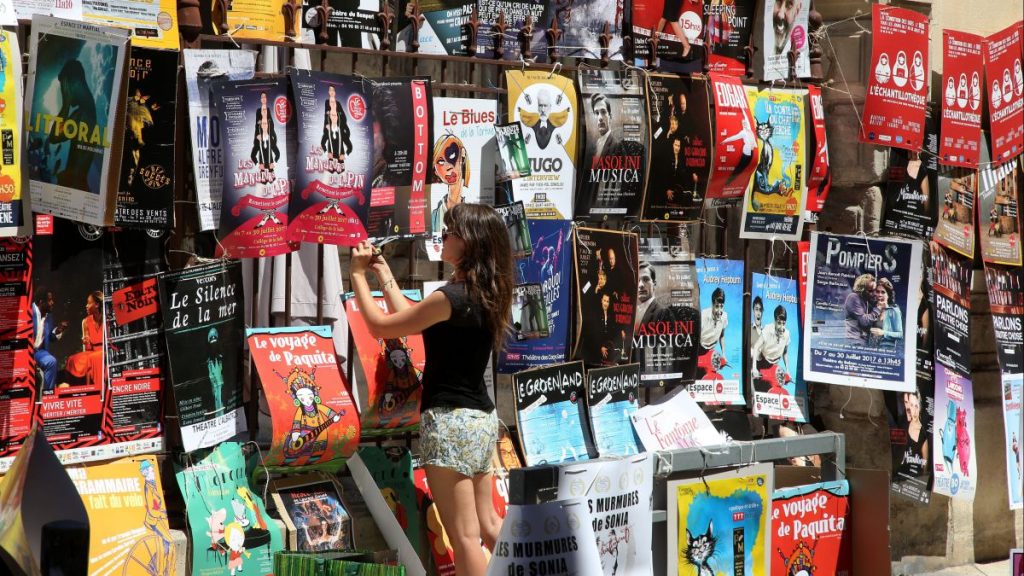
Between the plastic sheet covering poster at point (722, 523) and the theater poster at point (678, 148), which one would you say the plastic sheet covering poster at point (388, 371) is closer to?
the plastic sheet covering poster at point (722, 523)

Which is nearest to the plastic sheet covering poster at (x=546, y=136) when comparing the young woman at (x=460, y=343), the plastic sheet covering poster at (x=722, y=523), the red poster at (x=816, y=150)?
the young woman at (x=460, y=343)

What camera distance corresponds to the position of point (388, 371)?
4.86 meters

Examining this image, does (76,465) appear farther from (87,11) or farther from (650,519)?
(650,519)

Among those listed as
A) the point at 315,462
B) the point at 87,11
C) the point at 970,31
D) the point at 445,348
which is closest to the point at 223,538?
the point at 315,462

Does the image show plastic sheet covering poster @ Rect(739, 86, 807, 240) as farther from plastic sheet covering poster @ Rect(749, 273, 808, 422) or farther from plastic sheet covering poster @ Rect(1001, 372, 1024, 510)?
plastic sheet covering poster @ Rect(1001, 372, 1024, 510)

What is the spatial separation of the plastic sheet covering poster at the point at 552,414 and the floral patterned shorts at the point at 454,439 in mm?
763

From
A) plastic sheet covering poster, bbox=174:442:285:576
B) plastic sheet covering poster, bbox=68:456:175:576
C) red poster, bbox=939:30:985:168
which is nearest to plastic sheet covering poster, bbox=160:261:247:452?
plastic sheet covering poster, bbox=174:442:285:576

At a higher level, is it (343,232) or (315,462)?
(343,232)

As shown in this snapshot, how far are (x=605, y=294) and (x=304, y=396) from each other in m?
1.53

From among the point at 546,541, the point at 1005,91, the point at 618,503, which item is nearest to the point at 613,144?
the point at 618,503

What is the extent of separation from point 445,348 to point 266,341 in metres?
0.71

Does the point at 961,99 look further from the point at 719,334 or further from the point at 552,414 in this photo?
the point at 552,414

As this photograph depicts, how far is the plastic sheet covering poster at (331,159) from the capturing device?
15.0 feet

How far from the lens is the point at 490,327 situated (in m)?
4.45
